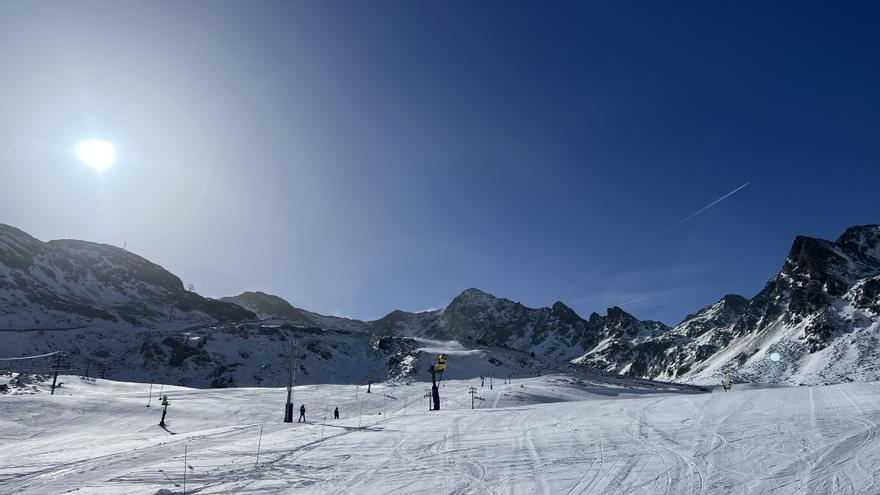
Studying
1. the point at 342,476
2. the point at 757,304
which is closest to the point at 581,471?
the point at 342,476

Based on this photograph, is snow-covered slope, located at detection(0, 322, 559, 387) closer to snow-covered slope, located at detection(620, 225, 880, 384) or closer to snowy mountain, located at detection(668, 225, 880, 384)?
snow-covered slope, located at detection(620, 225, 880, 384)

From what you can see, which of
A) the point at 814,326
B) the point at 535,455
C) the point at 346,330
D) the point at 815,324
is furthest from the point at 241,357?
the point at 815,324

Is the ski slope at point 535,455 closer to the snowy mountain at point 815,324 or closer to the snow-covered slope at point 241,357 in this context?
the snow-covered slope at point 241,357

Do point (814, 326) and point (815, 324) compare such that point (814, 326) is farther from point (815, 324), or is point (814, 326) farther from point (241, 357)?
point (241, 357)

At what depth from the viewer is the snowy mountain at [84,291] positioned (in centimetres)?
13012

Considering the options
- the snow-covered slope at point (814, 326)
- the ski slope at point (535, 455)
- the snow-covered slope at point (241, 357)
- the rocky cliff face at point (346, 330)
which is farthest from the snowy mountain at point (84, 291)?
the snow-covered slope at point (814, 326)

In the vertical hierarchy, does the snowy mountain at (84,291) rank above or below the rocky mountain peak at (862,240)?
below

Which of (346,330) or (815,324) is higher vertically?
(815,324)

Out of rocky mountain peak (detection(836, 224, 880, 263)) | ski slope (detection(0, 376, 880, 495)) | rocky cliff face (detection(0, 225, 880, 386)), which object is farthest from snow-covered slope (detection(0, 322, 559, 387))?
rocky mountain peak (detection(836, 224, 880, 263))

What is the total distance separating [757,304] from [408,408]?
195881mm

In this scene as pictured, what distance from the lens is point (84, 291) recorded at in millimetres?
161250

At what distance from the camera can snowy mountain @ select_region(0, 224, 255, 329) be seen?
427 feet

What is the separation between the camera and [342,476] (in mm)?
12484

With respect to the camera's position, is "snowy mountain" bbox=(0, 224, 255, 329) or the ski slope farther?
"snowy mountain" bbox=(0, 224, 255, 329)
